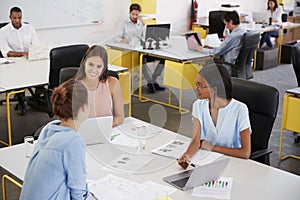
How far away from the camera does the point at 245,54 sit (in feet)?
18.5

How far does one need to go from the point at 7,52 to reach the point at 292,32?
5641 mm

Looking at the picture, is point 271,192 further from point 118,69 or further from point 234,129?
point 118,69

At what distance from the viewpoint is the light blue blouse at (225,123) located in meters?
2.74

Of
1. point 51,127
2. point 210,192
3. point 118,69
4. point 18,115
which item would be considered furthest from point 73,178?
point 18,115

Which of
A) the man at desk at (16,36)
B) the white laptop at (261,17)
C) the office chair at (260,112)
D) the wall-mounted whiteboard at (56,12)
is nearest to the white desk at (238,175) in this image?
the office chair at (260,112)

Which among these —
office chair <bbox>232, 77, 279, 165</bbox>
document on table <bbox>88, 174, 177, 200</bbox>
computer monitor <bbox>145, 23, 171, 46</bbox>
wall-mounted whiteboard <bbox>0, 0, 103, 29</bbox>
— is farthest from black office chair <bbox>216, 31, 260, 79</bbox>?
document on table <bbox>88, 174, 177, 200</bbox>

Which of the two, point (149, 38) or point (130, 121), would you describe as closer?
point (130, 121)

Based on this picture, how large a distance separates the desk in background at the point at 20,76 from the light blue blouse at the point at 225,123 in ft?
6.32

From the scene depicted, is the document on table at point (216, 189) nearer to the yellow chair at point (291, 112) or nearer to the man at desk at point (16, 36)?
the yellow chair at point (291, 112)

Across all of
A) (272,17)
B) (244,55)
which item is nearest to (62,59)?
(244,55)

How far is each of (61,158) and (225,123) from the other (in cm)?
115

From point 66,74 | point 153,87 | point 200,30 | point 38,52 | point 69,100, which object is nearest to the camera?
point 69,100

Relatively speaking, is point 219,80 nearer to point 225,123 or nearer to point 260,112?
point 225,123

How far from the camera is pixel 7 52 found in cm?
559
